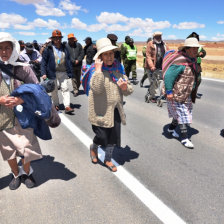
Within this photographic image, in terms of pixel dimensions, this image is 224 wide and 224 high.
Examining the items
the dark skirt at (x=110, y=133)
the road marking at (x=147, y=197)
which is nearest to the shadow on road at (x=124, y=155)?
the road marking at (x=147, y=197)

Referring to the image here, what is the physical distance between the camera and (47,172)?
346 cm

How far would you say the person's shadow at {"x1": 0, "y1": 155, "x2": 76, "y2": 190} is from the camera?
10.6ft

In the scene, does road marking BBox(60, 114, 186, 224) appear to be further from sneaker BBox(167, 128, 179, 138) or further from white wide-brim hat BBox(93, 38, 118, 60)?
white wide-brim hat BBox(93, 38, 118, 60)

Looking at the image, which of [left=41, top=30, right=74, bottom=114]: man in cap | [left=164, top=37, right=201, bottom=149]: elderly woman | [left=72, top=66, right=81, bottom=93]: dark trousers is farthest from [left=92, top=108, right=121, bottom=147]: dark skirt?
[left=72, top=66, right=81, bottom=93]: dark trousers

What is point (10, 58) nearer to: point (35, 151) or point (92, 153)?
point (35, 151)

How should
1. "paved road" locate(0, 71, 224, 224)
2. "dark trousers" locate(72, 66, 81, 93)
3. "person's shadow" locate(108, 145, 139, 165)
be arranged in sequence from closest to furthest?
"paved road" locate(0, 71, 224, 224)
"person's shadow" locate(108, 145, 139, 165)
"dark trousers" locate(72, 66, 81, 93)

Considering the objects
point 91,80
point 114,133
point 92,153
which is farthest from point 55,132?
point 91,80

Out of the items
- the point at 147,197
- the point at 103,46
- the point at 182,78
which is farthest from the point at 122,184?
the point at 182,78

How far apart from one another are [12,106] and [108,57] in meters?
1.33

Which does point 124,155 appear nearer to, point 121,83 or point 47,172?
point 47,172

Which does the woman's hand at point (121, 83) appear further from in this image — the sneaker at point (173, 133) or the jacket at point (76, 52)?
the jacket at point (76, 52)

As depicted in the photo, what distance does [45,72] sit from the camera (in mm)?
6086

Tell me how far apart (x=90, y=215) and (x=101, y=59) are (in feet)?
6.40

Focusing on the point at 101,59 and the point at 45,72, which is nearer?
the point at 101,59
